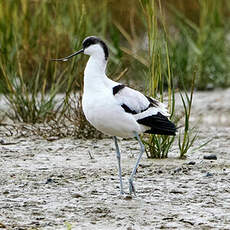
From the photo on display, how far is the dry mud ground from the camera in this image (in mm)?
3432

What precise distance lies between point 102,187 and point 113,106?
28.0 inches

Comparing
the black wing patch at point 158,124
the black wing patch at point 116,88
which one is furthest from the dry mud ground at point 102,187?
the black wing patch at point 116,88

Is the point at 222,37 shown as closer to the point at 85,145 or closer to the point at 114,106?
the point at 85,145

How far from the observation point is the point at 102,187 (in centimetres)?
412

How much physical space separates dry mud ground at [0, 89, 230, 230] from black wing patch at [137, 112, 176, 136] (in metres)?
0.38

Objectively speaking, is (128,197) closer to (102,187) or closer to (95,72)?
(102,187)

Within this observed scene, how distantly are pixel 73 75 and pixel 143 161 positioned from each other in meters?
1.45

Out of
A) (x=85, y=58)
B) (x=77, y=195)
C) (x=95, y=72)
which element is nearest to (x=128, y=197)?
(x=77, y=195)

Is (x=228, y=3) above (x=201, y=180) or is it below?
above

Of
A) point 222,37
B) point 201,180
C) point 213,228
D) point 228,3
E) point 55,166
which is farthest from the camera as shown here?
point 228,3

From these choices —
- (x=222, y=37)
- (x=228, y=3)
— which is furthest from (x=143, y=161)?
(x=228, y=3)

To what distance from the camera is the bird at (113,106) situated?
11.8 feet

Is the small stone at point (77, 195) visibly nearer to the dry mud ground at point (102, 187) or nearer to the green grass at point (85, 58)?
the dry mud ground at point (102, 187)

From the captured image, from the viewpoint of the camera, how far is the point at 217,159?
16.6 feet
